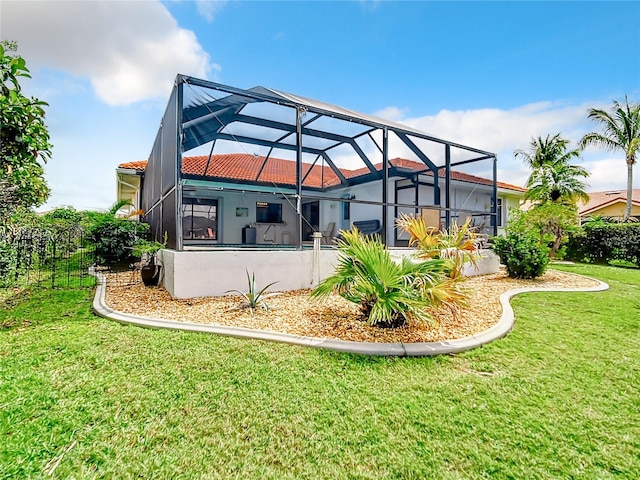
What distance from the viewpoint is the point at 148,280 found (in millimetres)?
7023

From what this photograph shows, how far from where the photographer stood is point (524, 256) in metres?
8.34

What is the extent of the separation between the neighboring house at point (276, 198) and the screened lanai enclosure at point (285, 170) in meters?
0.05

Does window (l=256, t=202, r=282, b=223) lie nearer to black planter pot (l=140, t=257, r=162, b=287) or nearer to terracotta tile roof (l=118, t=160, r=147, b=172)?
terracotta tile roof (l=118, t=160, r=147, b=172)

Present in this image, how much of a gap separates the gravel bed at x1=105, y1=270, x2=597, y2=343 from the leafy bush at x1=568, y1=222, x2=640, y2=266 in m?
10.8

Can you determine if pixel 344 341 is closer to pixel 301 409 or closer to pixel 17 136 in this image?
pixel 301 409

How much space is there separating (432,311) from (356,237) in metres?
1.63

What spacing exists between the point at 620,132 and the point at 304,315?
24609 mm

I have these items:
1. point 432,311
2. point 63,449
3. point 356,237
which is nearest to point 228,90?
point 356,237

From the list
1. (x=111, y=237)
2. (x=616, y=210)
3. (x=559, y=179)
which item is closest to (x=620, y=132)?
(x=559, y=179)

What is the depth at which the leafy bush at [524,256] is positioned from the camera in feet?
27.2

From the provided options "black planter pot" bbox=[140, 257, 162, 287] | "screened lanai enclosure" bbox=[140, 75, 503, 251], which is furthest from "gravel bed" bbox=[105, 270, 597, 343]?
"screened lanai enclosure" bbox=[140, 75, 503, 251]

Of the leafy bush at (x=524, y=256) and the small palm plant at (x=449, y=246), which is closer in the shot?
the small palm plant at (x=449, y=246)

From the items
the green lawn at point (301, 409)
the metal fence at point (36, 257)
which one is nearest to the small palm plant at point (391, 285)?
the green lawn at point (301, 409)

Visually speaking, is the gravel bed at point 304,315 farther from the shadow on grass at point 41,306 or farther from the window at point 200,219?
the window at point 200,219
